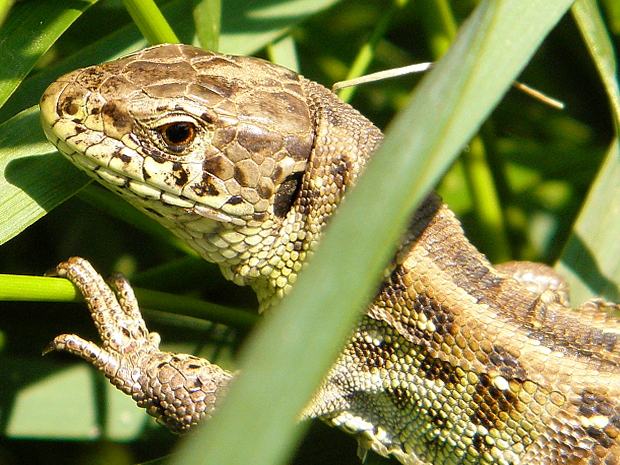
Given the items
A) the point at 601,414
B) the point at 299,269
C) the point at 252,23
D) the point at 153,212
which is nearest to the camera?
the point at 601,414

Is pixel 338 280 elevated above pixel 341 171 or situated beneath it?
situated beneath

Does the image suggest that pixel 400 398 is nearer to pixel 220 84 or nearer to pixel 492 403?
pixel 492 403

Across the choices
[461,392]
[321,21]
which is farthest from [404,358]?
[321,21]

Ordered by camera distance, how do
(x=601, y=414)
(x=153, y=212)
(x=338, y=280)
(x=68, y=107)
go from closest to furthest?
(x=338, y=280) < (x=68, y=107) < (x=601, y=414) < (x=153, y=212)

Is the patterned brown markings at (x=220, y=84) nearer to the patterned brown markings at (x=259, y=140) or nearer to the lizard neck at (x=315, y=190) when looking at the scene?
the patterned brown markings at (x=259, y=140)

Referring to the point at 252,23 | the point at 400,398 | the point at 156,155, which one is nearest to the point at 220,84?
the point at 156,155

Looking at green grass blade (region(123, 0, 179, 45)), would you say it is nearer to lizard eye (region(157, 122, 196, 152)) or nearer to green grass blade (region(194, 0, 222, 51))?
green grass blade (region(194, 0, 222, 51))

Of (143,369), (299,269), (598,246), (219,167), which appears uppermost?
(598,246)

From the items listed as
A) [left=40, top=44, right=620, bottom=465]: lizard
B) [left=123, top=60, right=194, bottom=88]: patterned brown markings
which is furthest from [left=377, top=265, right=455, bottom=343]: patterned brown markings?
[left=123, top=60, right=194, bottom=88]: patterned brown markings
